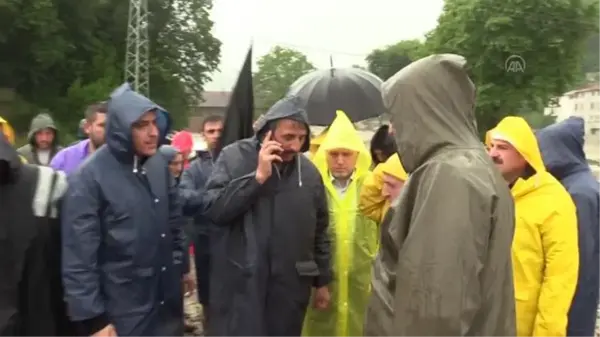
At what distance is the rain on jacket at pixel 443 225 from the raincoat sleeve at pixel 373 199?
1965 millimetres

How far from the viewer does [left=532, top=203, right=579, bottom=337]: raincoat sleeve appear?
3.83 meters

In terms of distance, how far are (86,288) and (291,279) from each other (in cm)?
118

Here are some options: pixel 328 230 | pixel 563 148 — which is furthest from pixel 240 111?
pixel 563 148

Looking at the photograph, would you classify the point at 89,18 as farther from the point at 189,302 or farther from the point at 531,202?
the point at 531,202

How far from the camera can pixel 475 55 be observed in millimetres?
41750

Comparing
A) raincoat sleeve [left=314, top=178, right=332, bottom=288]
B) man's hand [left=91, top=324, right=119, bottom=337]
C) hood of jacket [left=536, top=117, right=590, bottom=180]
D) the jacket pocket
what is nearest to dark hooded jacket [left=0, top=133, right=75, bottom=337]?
man's hand [left=91, top=324, right=119, bottom=337]

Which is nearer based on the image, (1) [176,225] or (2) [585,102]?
(1) [176,225]

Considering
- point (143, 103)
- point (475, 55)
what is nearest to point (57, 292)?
point (143, 103)

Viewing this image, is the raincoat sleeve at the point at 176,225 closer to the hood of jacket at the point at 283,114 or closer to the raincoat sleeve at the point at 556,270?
the hood of jacket at the point at 283,114

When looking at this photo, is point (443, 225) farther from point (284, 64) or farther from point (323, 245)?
point (284, 64)

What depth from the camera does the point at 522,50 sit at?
4003 centimetres

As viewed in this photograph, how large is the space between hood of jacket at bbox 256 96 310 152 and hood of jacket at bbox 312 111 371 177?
57 centimetres

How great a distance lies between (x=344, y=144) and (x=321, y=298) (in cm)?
100

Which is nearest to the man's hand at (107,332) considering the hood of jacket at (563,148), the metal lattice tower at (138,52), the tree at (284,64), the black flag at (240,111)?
the black flag at (240,111)
